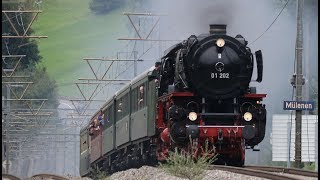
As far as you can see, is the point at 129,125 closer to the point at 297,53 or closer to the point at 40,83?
the point at 297,53

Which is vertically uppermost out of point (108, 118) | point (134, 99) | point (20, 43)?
point (20, 43)

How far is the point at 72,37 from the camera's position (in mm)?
145375

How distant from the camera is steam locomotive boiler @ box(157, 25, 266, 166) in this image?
1030 inches

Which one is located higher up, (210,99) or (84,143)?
(210,99)

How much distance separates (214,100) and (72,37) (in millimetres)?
119577

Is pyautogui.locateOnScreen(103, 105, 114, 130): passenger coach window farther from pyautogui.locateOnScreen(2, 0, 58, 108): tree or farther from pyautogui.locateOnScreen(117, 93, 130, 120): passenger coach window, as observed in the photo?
pyautogui.locateOnScreen(2, 0, 58, 108): tree

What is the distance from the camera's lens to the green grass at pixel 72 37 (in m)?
140

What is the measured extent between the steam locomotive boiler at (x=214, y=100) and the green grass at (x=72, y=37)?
359 feet

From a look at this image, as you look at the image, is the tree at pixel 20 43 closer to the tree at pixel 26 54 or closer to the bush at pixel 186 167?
the tree at pixel 26 54

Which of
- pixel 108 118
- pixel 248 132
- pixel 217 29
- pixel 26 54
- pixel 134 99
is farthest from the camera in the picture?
pixel 26 54

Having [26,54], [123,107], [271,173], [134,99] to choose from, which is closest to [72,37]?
[26,54]

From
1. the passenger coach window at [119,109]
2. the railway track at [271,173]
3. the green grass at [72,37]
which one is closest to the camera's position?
the railway track at [271,173]

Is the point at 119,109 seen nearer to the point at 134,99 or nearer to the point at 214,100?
the point at 134,99

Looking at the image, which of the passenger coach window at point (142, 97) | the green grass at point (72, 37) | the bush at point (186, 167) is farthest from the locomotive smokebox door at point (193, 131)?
the green grass at point (72, 37)
